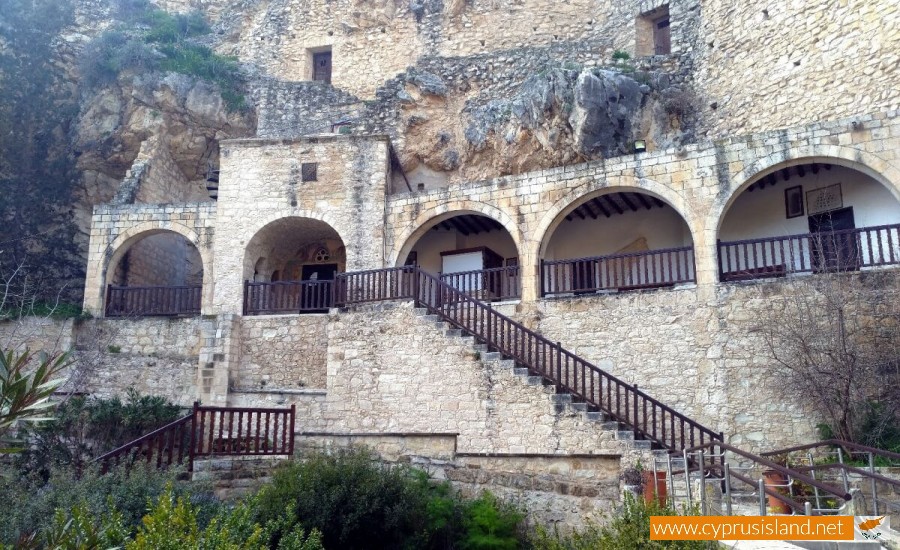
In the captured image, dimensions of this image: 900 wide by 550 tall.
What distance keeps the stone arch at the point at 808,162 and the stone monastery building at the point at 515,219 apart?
0.14ft

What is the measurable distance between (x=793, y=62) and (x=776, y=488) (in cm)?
1091

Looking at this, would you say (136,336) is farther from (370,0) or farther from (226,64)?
(370,0)

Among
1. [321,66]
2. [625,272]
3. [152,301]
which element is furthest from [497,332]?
[321,66]

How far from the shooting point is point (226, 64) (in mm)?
21875

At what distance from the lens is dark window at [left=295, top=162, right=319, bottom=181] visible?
16969 mm

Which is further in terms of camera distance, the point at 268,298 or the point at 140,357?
the point at 268,298

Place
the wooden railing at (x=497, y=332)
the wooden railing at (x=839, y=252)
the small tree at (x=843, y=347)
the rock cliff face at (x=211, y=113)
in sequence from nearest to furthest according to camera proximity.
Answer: the small tree at (x=843, y=347)
the wooden railing at (x=497, y=332)
the wooden railing at (x=839, y=252)
the rock cliff face at (x=211, y=113)

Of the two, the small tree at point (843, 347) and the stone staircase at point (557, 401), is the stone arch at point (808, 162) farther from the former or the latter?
the stone staircase at point (557, 401)

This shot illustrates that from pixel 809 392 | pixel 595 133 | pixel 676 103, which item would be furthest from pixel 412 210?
pixel 809 392

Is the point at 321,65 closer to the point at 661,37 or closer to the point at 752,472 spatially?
the point at 661,37

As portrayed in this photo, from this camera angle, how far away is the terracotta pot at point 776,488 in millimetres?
7723

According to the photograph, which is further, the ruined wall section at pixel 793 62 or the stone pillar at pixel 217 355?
the stone pillar at pixel 217 355

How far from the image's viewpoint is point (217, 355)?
616 inches

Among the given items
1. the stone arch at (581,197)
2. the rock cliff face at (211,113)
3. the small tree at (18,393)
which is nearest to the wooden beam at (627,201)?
the stone arch at (581,197)
